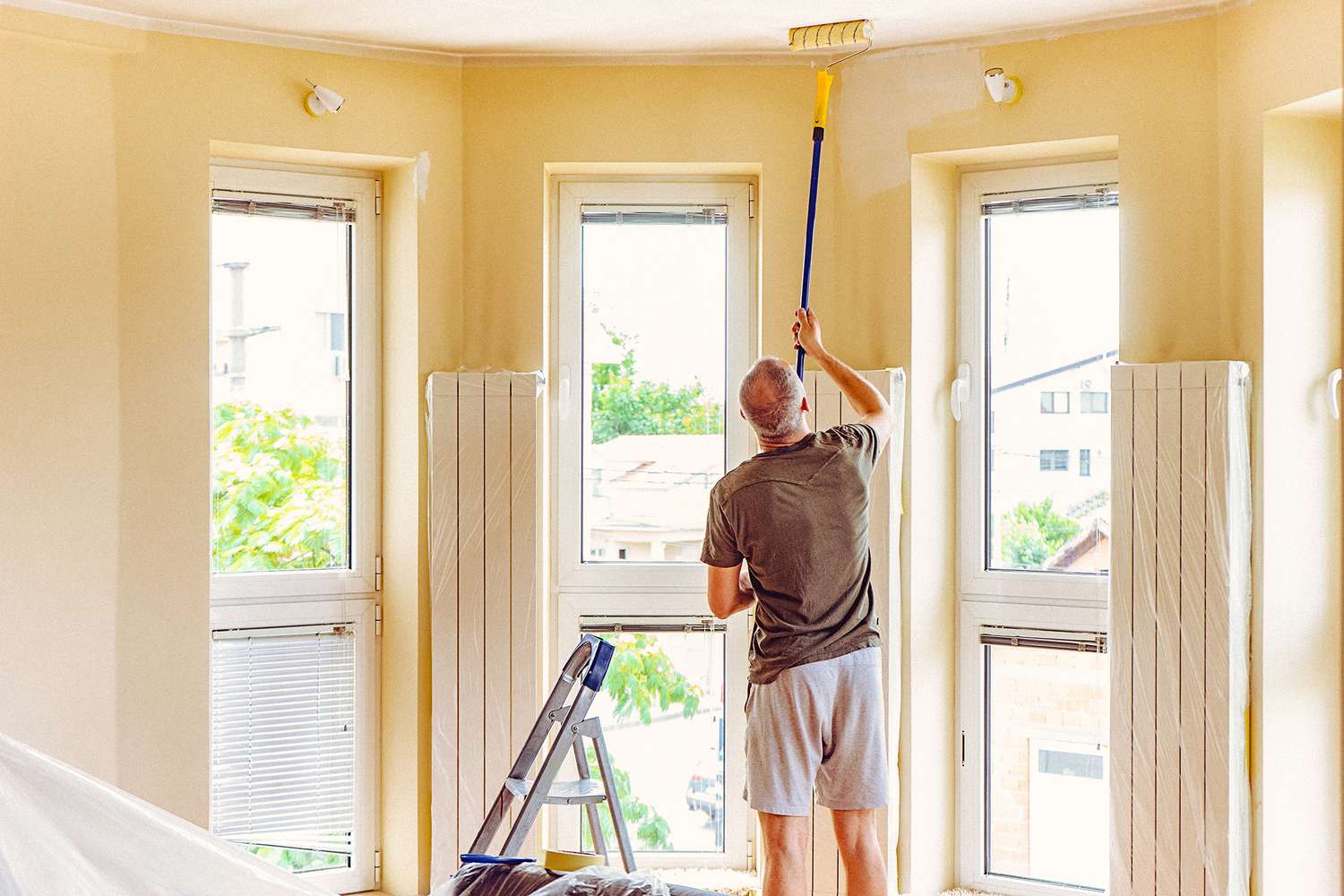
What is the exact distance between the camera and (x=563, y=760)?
238 centimetres

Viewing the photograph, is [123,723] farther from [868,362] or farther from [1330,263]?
[1330,263]

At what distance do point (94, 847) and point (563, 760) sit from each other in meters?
1.06

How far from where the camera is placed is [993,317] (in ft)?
10.2

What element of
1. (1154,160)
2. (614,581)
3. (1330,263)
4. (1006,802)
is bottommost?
(1006,802)

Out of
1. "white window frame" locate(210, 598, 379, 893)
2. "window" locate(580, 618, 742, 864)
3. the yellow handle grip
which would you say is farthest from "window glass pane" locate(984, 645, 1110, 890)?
"white window frame" locate(210, 598, 379, 893)

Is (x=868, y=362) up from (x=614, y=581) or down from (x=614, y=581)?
up

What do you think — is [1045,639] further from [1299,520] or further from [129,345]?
[129,345]

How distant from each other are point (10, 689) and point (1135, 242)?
2.88 metres

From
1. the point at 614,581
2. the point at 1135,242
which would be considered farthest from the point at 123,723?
the point at 1135,242

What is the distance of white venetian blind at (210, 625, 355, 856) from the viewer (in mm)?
3025

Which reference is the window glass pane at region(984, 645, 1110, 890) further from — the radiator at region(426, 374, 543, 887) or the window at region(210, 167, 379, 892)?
the window at region(210, 167, 379, 892)

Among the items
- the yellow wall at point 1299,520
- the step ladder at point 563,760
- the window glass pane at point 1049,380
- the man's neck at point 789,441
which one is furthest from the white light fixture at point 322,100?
the yellow wall at point 1299,520

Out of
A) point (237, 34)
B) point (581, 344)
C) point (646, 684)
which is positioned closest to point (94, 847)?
point (646, 684)

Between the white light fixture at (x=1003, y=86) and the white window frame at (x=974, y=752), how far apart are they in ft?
4.37
